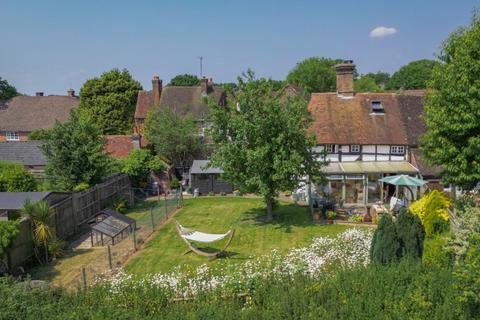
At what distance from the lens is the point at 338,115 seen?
28.8 metres

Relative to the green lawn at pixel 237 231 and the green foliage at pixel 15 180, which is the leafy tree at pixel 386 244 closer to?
the green lawn at pixel 237 231

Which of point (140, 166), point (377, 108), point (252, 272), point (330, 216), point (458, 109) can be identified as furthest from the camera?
point (140, 166)

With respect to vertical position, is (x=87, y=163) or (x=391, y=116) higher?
(x=391, y=116)

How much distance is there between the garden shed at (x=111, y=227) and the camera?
18281mm

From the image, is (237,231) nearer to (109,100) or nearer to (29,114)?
(109,100)

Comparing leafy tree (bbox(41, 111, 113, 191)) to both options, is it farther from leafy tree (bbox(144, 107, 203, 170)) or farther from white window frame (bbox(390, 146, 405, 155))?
white window frame (bbox(390, 146, 405, 155))

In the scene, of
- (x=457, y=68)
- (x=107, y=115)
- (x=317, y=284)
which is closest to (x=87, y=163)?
(x=317, y=284)

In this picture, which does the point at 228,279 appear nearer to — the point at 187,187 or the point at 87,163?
the point at 87,163

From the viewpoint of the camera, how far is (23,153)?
32.7 meters

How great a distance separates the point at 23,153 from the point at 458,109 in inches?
1203

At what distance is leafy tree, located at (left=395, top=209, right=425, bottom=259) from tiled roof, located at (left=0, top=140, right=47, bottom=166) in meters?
27.7

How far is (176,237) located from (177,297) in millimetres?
9707

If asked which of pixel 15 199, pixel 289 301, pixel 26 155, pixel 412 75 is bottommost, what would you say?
pixel 289 301

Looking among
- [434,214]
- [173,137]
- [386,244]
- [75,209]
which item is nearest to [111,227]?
[75,209]
